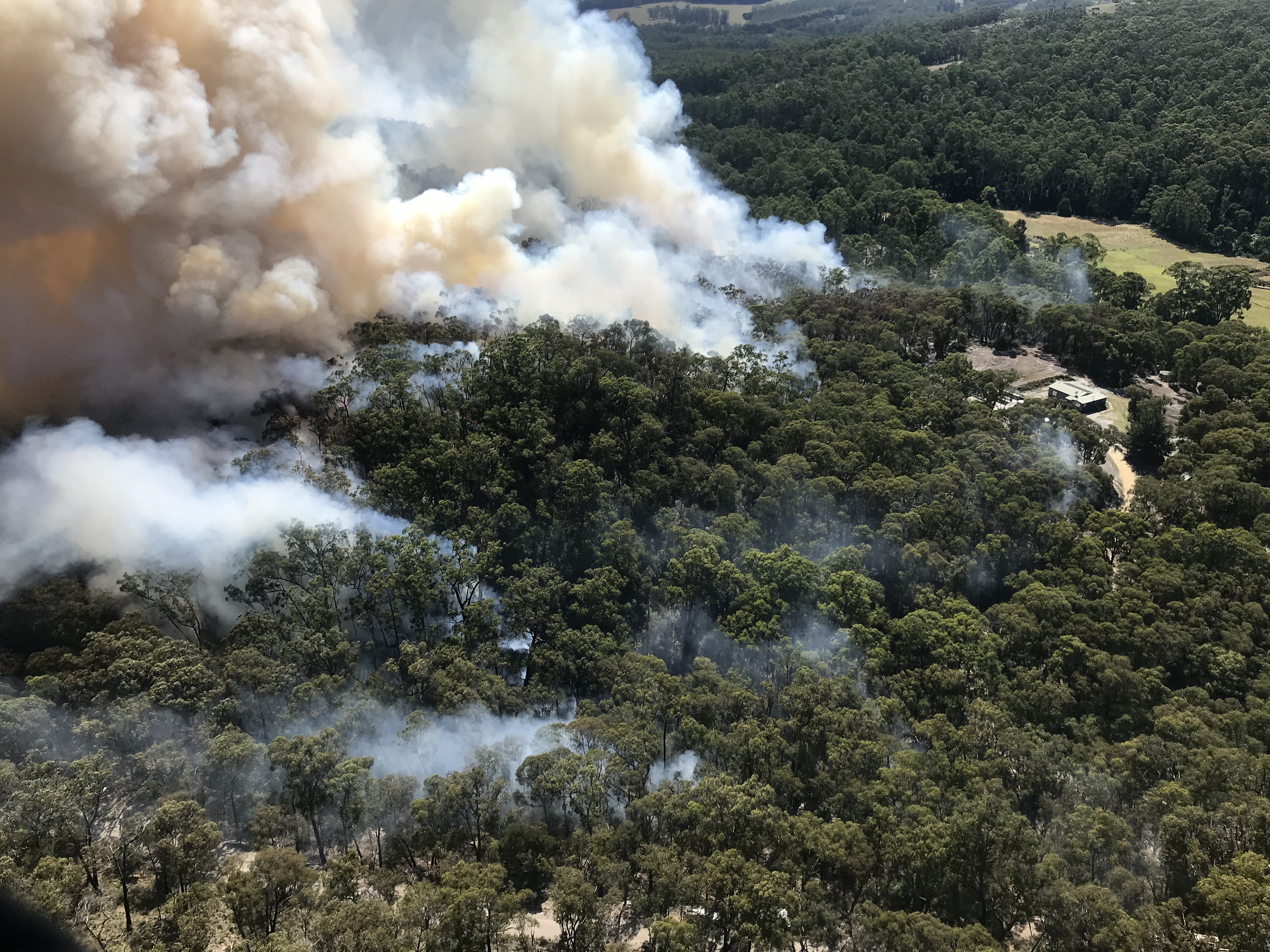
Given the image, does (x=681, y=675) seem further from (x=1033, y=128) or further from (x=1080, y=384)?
(x=1033, y=128)

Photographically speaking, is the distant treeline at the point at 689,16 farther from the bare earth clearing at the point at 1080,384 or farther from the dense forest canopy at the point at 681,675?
the dense forest canopy at the point at 681,675

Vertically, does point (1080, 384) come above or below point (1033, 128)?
below

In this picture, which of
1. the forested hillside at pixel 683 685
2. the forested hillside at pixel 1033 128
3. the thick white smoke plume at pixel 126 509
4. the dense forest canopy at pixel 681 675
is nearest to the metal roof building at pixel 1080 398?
the dense forest canopy at pixel 681 675

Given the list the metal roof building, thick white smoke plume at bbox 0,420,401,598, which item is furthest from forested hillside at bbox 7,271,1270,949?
the metal roof building

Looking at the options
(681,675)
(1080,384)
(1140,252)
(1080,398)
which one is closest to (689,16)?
(1140,252)

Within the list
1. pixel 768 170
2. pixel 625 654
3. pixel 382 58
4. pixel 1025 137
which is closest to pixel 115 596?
pixel 625 654

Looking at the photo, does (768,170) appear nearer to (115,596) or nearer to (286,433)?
(286,433)
